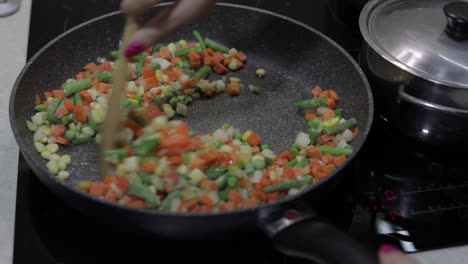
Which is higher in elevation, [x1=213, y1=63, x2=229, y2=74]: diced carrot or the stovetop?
[x1=213, y1=63, x2=229, y2=74]: diced carrot

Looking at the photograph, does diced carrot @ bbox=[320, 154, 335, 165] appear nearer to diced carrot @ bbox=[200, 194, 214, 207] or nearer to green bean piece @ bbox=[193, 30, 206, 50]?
diced carrot @ bbox=[200, 194, 214, 207]

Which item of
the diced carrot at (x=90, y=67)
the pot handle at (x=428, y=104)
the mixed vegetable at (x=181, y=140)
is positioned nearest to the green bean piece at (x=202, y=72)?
the mixed vegetable at (x=181, y=140)

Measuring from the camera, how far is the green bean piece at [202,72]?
1244mm

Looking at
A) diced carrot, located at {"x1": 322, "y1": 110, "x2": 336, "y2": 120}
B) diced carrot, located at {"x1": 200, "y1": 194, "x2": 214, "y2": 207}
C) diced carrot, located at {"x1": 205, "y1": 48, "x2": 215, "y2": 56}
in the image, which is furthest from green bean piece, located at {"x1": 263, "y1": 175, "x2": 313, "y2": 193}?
diced carrot, located at {"x1": 205, "y1": 48, "x2": 215, "y2": 56}

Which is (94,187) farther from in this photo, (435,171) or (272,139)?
(435,171)

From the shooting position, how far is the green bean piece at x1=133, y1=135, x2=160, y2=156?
955mm

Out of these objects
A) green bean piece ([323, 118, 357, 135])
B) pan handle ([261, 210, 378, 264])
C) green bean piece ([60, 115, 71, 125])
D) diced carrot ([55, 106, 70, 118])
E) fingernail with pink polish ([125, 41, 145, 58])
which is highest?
fingernail with pink polish ([125, 41, 145, 58])

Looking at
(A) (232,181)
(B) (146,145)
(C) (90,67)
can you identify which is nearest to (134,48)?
(B) (146,145)

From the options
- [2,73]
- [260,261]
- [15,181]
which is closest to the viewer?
[260,261]

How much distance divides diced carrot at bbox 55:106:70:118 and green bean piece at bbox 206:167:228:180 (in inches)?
13.4

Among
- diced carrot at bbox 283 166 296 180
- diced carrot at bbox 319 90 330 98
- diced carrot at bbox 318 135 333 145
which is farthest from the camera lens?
diced carrot at bbox 319 90 330 98

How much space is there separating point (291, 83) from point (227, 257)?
50 cm

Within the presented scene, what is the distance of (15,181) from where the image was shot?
101cm

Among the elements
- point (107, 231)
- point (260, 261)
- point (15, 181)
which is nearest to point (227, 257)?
point (260, 261)
